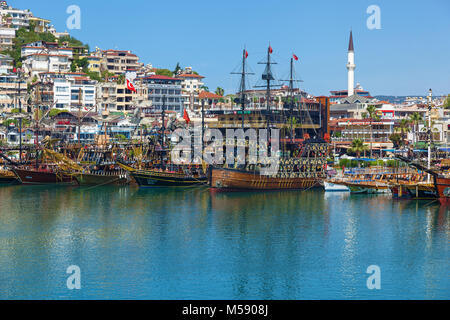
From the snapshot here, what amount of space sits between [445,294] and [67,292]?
70.0 ft

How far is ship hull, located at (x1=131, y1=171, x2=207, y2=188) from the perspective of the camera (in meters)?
84.7

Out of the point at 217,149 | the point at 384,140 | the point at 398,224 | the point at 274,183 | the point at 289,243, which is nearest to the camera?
the point at 289,243

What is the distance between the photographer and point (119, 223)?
189 feet

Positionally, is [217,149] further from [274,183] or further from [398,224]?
[398,224]

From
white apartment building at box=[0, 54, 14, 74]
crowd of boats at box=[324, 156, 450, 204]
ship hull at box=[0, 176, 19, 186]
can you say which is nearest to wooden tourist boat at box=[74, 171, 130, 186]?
ship hull at box=[0, 176, 19, 186]

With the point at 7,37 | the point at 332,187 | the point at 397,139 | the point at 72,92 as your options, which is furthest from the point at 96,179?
the point at 7,37

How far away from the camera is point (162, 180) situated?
279ft

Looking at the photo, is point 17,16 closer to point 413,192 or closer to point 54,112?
point 54,112

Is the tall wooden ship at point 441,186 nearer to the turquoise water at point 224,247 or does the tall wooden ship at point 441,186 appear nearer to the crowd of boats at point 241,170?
the crowd of boats at point 241,170

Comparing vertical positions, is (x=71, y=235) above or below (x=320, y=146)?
below

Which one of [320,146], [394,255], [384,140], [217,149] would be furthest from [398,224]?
[384,140]

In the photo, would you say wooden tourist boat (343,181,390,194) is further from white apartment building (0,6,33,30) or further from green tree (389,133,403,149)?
white apartment building (0,6,33,30)

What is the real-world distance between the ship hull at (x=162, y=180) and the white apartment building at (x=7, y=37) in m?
89.4
